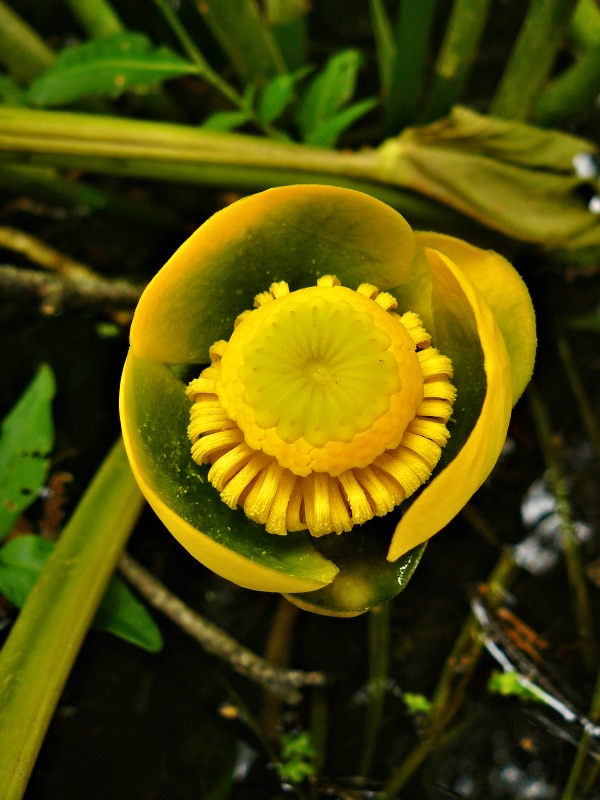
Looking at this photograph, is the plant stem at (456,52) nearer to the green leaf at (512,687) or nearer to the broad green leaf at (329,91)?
the broad green leaf at (329,91)

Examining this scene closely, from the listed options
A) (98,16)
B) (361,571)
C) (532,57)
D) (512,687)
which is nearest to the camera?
(361,571)

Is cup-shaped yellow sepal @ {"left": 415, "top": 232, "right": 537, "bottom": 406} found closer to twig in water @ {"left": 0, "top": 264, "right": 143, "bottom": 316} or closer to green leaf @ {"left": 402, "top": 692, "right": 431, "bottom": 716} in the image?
green leaf @ {"left": 402, "top": 692, "right": 431, "bottom": 716}

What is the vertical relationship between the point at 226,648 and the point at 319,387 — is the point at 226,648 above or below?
below

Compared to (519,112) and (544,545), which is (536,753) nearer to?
(544,545)

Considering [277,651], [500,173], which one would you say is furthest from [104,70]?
[277,651]

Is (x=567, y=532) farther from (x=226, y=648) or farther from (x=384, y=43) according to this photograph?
(x=384, y=43)

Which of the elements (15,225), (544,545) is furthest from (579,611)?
(15,225)

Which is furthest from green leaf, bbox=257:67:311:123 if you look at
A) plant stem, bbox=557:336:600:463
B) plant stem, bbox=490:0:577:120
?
plant stem, bbox=557:336:600:463
